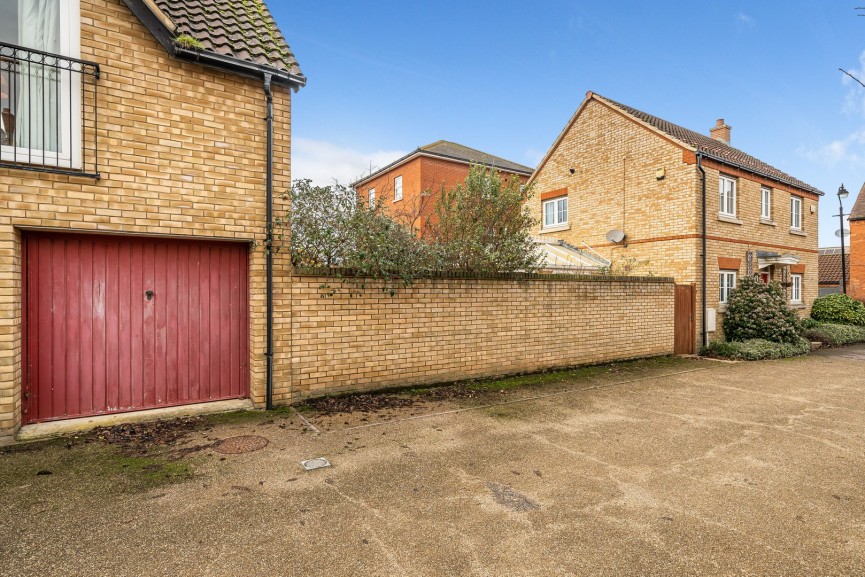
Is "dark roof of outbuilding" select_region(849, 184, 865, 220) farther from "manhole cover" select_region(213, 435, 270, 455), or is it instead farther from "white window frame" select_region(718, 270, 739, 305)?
"manhole cover" select_region(213, 435, 270, 455)

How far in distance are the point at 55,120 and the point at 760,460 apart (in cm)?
843

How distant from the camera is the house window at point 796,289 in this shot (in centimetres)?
1591

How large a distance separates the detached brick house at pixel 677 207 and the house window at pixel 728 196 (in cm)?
3

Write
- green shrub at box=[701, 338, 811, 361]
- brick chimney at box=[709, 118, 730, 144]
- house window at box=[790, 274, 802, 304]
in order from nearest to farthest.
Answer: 1. green shrub at box=[701, 338, 811, 361]
2. house window at box=[790, 274, 802, 304]
3. brick chimney at box=[709, 118, 730, 144]

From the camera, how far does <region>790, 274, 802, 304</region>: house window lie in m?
15.9

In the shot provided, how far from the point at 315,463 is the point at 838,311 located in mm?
20162

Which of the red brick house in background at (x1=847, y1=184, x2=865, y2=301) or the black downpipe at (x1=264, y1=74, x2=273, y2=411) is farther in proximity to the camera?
the red brick house in background at (x1=847, y1=184, x2=865, y2=301)

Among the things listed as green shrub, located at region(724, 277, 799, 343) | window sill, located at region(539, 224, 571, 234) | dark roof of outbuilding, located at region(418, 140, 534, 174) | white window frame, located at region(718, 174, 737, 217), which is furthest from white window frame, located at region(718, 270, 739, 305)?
dark roof of outbuilding, located at region(418, 140, 534, 174)

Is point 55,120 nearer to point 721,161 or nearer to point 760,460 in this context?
point 760,460

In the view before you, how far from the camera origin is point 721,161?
12.9 meters

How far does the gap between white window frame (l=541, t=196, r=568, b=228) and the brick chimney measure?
9.17 meters

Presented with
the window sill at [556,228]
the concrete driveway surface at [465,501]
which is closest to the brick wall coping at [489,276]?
the concrete driveway surface at [465,501]

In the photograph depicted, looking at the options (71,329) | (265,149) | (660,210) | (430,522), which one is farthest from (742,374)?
(71,329)

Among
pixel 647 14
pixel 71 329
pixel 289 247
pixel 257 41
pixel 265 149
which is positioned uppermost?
pixel 647 14
